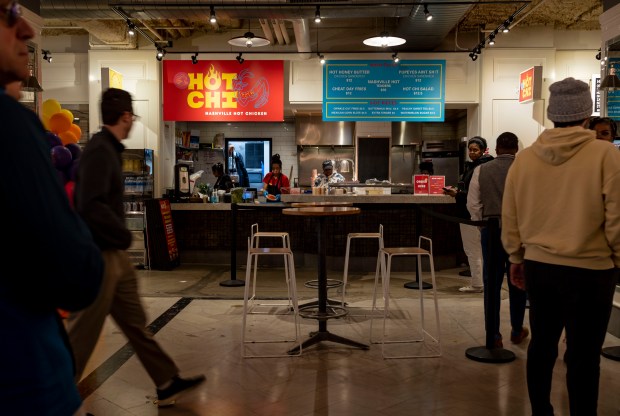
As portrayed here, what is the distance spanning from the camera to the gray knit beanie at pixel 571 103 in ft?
8.10

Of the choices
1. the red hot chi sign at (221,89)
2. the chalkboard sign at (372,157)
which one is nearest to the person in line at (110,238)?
the red hot chi sign at (221,89)

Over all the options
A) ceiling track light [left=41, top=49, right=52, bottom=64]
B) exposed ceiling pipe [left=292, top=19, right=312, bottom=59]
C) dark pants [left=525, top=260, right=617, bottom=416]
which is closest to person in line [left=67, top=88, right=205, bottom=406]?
dark pants [left=525, top=260, right=617, bottom=416]

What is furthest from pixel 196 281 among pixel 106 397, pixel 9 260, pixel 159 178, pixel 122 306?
pixel 9 260

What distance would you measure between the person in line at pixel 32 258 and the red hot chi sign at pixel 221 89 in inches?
299

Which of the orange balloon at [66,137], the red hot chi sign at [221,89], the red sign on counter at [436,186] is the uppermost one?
the red hot chi sign at [221,89]

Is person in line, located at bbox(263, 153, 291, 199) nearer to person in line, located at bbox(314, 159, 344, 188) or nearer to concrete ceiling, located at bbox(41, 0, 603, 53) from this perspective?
person in line, located at bbox(314, 159, 344, 188)

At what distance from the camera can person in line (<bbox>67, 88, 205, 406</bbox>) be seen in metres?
2.66

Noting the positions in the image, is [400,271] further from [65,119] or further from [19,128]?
[19,128]

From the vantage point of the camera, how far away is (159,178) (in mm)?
9141

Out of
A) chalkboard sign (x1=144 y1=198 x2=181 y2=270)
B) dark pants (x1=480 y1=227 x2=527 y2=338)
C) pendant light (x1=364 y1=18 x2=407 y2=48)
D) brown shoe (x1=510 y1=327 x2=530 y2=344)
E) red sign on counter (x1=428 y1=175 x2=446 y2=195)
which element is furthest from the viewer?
chalkboard sign (x1=144 y1=198 x2=181 y2=270)

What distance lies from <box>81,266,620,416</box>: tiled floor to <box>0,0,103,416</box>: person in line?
7.76ft

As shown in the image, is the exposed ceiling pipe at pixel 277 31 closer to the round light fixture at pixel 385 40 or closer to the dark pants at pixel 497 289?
the round light fixture at pixel 385 40

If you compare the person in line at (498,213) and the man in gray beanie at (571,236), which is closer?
the man in gray beanie at (571,236)

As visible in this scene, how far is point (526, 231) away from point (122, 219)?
1935 mm
